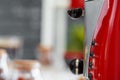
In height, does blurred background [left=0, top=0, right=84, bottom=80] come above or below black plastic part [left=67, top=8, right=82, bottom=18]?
below

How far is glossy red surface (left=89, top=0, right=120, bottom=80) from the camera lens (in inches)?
24.4

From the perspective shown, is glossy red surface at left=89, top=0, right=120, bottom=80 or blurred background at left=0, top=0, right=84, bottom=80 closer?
glossy red surface at left=89, top=0, right=120, bottom=80

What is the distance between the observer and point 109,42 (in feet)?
2.03

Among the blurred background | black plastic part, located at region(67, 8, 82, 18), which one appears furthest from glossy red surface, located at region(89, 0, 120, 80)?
A: the blurred background

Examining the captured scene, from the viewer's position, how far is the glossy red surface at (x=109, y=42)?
2.03ft

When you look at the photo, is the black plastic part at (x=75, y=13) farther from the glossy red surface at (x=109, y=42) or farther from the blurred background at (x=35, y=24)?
the blurred background at (x=35, y=24)

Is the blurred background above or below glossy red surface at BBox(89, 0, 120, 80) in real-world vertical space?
below

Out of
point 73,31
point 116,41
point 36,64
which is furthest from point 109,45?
point 73,31

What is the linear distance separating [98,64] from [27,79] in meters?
0.26

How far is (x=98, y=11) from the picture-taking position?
635mm

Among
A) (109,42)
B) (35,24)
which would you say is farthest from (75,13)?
(35,24)

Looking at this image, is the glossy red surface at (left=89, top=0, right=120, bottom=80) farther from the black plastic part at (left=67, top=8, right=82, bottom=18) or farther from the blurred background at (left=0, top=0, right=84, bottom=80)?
the blurred background at (left=0, top=0, right=84, bottom=80)

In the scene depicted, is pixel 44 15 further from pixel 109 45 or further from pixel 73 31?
pixel 109 45

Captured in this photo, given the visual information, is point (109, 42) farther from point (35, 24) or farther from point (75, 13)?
point (35, 24)
